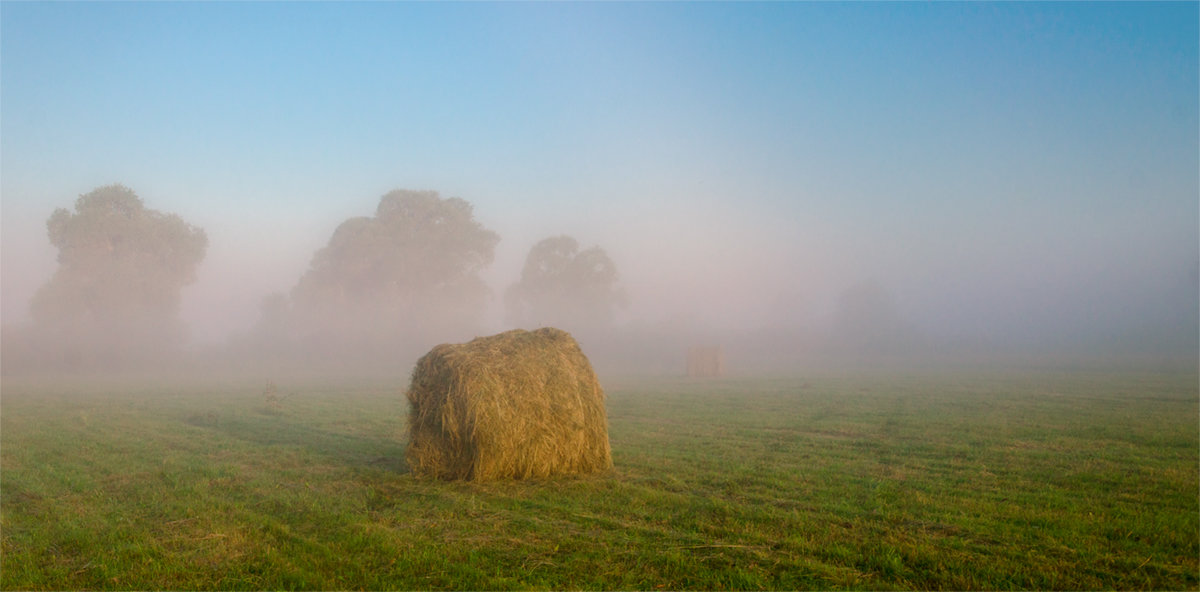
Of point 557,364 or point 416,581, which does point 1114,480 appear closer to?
point 557,364

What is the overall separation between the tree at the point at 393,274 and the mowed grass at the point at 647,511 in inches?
1928

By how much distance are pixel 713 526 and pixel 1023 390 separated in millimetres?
21696

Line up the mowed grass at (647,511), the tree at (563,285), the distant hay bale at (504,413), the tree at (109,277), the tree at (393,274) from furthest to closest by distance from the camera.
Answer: the tree at (563,285) → the tree at (393,274) → the tree at (109,277) → the distant hay bale at (504,413) → the mowed grass at (647,511)

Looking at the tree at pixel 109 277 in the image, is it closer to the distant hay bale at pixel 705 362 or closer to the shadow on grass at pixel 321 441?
the shadow on grass at pixel 321 441

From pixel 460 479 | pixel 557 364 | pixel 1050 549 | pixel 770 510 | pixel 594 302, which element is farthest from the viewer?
pixel 594 302

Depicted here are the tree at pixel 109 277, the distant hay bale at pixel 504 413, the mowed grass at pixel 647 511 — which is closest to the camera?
the mowed grass at pixel 647 511

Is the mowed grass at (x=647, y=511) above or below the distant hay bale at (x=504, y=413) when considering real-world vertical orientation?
below

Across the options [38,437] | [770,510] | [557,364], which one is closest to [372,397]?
[38,437]

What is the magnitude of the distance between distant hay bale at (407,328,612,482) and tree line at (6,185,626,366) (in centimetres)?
5133

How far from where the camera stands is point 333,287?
6391 cm

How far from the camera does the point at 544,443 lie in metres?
9.64

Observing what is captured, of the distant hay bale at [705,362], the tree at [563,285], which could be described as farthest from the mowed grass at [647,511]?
the tree at [563,285]

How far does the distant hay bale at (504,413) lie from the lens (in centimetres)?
939

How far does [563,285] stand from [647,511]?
6693 centimetres
